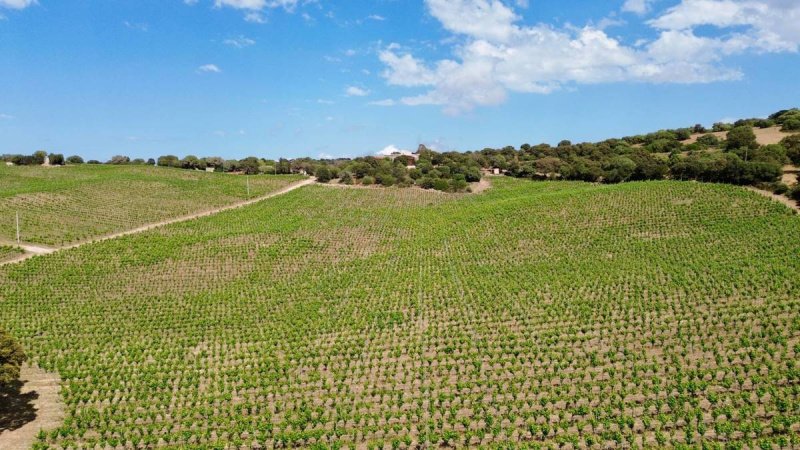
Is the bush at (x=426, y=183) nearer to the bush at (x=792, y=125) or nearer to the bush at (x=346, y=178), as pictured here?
the bush at (x=346, y=178)

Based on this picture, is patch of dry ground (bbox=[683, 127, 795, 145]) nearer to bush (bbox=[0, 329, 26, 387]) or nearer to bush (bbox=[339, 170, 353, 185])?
bush (bbox=[339, 170, 353, 185])

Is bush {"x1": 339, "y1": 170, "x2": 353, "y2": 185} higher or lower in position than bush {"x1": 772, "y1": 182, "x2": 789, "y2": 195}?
higher

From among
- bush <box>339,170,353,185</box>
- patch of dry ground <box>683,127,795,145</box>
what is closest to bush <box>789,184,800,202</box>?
patch of dry ground <box>683,127,795,145</box>

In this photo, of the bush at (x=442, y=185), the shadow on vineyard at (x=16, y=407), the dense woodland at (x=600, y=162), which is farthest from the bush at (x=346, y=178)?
the shadow on vineyard at (x=16, y=407)

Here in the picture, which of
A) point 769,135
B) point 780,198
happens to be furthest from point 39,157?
point 769,135

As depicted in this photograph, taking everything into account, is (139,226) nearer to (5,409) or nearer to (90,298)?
(90,298)
